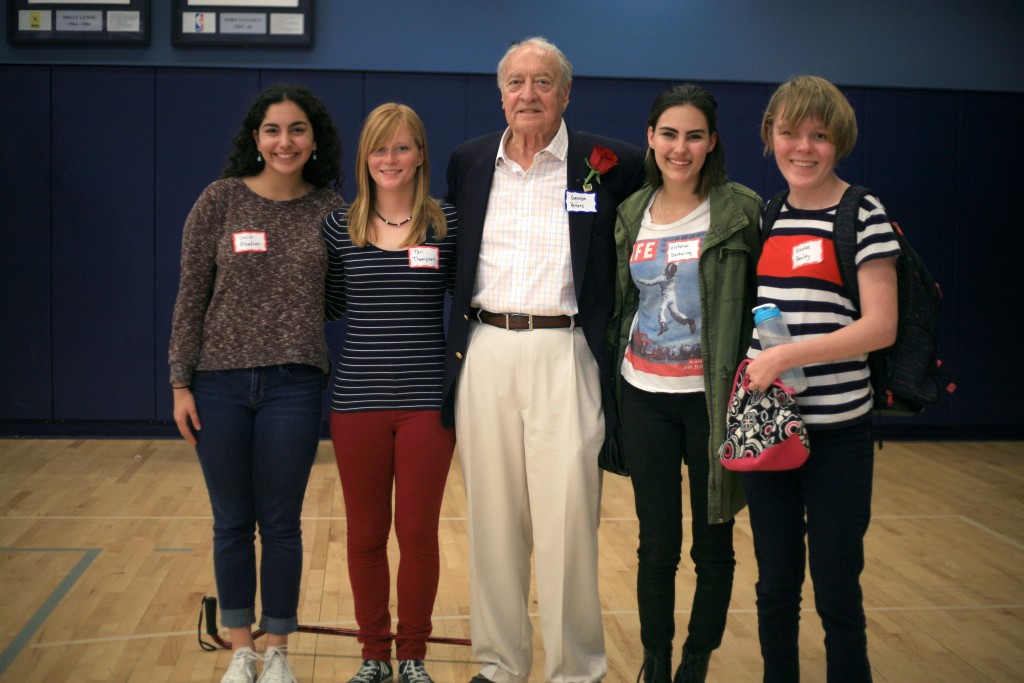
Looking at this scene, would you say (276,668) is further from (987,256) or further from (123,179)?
(987,256)

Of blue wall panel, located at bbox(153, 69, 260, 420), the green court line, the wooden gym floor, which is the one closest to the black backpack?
the wooden gym floor

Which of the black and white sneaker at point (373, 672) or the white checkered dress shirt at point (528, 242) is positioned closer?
the white checkered dress shirt at point (528, 242)

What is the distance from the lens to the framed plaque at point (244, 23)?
6.62 m

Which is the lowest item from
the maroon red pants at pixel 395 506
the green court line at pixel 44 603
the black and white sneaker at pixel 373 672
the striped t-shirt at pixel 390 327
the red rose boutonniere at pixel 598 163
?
the green court line at pixel 44 603

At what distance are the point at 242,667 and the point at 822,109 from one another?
2037 millimetres

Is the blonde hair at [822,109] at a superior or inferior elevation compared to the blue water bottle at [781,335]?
superior

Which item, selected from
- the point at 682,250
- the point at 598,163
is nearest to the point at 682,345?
the point at 682,250

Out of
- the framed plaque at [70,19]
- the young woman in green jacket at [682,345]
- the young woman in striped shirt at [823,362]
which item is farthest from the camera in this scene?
the framed plaque at [70,19]

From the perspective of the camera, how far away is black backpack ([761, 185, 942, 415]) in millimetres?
2195

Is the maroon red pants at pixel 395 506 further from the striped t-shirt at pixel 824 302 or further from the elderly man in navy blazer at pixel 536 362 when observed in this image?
the striped t-shirt at pixel 824 302

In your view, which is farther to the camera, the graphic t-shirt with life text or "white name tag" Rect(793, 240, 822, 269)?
the graphic t-shirt with life text

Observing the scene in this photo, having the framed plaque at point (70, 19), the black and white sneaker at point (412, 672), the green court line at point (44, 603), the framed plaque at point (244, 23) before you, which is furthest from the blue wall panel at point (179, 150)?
the black and white sneaker at point (412, 672)

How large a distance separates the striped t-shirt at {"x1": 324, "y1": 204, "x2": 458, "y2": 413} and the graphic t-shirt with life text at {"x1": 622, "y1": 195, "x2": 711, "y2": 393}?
1.75 feet

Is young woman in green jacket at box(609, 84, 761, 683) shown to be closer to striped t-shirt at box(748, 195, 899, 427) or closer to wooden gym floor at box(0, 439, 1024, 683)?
striped t-shirt at box(748, 195, 899, 427)
